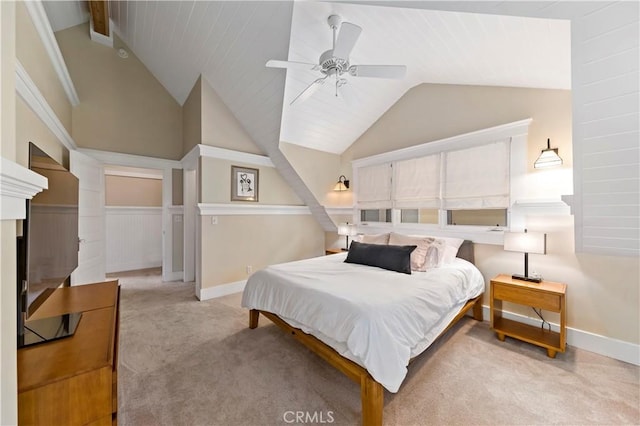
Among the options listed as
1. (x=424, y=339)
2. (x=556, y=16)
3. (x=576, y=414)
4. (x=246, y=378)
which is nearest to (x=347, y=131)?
(x=556, y=16)

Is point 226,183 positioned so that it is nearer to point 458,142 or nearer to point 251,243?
point 251,243

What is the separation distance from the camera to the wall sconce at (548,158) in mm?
2357

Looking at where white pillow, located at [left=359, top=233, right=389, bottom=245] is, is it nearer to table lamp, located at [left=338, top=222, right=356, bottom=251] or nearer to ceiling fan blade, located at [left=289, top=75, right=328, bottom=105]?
table lamp, located at [left=338, top=222, right=356, bottom=251]

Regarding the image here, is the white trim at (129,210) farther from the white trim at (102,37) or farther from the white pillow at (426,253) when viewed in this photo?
the white pillow at (426,253)

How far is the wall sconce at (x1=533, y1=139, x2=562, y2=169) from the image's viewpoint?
2.36 meters

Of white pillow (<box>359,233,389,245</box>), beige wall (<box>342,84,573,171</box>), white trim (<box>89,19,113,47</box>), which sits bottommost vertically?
white pillow (<box>359,233,389,245</box>)

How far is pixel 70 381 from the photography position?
932 mm

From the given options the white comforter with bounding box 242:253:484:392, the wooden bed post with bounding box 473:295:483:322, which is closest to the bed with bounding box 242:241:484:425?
the white comforter with bounding box 242:253:484:392

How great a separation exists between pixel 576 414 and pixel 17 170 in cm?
294

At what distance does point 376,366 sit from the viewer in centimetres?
145

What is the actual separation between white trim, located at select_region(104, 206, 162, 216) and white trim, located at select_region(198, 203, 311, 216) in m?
2.89

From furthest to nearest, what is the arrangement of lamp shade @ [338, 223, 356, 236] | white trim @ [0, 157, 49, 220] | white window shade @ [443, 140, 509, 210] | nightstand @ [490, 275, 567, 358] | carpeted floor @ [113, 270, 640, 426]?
lamp shade @ [338, 223, 356, 236]
white window shade @ [443, 140, 509, 210]
nightstand @ [490, 275, 567, 358]
carpeted floor @ [113, 270, 640, 426]
white trim @ [0, 157, 49, 220]

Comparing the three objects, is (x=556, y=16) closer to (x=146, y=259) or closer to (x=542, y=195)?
(x=542, y=195)

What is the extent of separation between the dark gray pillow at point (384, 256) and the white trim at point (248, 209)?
6.17 ft
